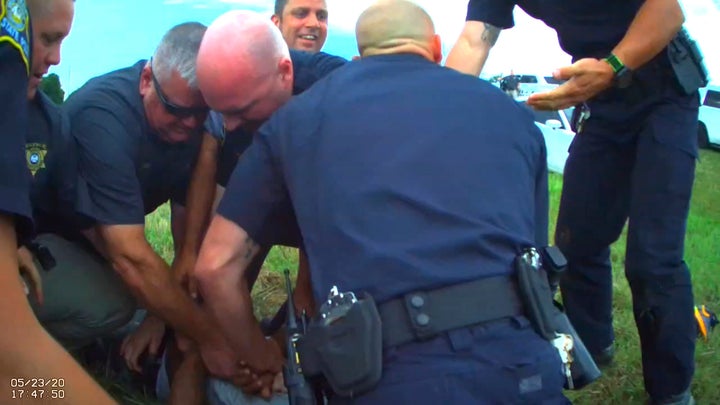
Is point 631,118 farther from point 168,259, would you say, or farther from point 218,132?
point 168,259

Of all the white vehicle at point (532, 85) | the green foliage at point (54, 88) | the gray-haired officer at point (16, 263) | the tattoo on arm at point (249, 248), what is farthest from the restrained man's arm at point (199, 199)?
the gray-haired officer at point (16, 263)

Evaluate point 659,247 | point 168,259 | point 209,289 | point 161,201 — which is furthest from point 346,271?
point 168,259

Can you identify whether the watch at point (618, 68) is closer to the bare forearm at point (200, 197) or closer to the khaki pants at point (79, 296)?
the bare forearm at point (200, 197)

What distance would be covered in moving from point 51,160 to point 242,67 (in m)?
0.63

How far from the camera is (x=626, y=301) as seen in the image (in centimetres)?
409

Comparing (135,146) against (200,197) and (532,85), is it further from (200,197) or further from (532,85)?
(532,85)

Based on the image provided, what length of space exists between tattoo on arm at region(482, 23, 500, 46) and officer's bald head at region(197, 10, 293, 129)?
3.39ft

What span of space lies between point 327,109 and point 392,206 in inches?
10.8

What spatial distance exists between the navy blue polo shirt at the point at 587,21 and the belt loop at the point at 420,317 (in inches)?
62.7

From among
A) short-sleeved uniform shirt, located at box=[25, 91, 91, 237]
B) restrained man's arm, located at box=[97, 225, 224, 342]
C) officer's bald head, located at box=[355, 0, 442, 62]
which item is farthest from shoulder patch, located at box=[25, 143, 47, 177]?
officer's bald head, located at box=[355, 0, 442, 62]

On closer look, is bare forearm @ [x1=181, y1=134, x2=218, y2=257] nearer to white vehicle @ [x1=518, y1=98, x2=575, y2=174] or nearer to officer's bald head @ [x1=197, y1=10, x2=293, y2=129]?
officer's bald head @ [x1=197, y1=10, x2=293, y2=129]

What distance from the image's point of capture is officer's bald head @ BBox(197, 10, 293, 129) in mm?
2307

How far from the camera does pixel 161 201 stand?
Result: 3.33m

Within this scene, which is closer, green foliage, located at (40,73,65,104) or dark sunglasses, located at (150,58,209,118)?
dark sunglasses, located at (150,58,209,118)
